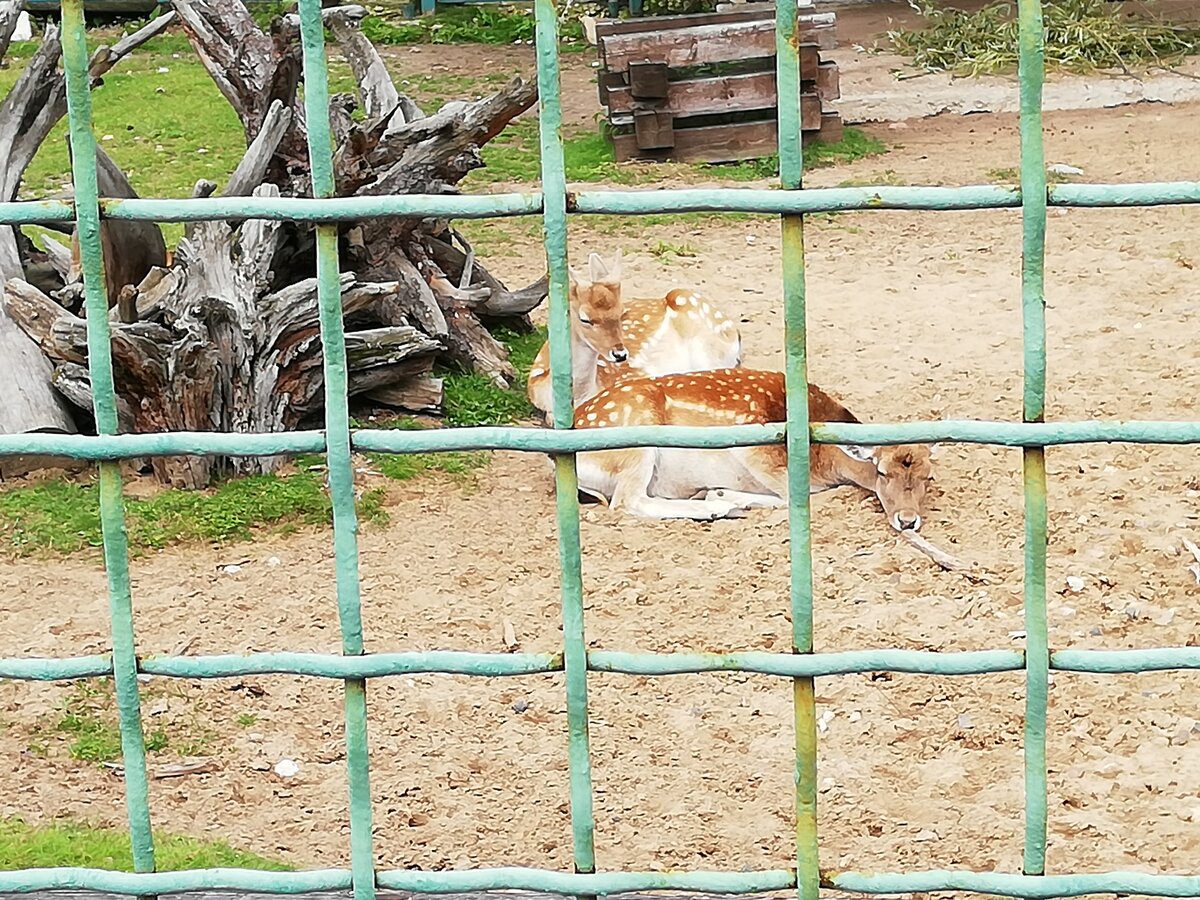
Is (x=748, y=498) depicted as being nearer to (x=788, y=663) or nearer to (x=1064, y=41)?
(x=788, y=663)

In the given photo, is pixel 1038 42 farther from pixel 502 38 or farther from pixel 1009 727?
pixel 502 38

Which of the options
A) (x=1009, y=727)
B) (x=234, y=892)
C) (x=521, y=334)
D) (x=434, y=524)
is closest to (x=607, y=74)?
(x=521, y=334)

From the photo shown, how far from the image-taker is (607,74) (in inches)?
378

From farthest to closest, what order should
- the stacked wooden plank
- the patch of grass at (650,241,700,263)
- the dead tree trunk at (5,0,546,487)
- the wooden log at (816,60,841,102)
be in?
1. the wooden log at (816,60,841,102)
2. the stacked wooden plank
3. the patch of grass at (650,241,700,263)
4. the dead tree trunk at (5,0,546,487)

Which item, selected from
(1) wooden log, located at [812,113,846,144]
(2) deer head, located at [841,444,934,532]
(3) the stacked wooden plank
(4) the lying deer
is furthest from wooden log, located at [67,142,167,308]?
(1) wooden log, located at [812,113,846,144]

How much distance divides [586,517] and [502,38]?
8850mm

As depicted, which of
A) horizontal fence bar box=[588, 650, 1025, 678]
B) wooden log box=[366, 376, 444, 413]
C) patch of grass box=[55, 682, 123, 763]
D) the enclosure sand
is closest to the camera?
horizontal fence bar box=[588, 650, 1025, 678]

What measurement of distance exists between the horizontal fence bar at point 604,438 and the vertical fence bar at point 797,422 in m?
0.04

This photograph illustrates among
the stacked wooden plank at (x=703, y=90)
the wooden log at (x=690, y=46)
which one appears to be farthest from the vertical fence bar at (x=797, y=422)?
the wooden log at (x=690, y=46)

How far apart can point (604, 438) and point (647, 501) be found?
11.4 ft

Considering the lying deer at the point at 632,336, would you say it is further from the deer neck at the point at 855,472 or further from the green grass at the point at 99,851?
the green grass at the point at 99,851

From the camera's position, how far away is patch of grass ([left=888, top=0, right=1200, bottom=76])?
11.2 meters

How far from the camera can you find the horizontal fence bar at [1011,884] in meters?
1.81

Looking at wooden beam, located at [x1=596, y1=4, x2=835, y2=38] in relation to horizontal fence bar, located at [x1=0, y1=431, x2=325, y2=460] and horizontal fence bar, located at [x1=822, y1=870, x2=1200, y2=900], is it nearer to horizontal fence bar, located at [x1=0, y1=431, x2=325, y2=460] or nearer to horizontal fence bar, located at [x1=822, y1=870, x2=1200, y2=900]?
horizontal fence bar, located at [x1=0, y1=431, x2=325, y2=460]
